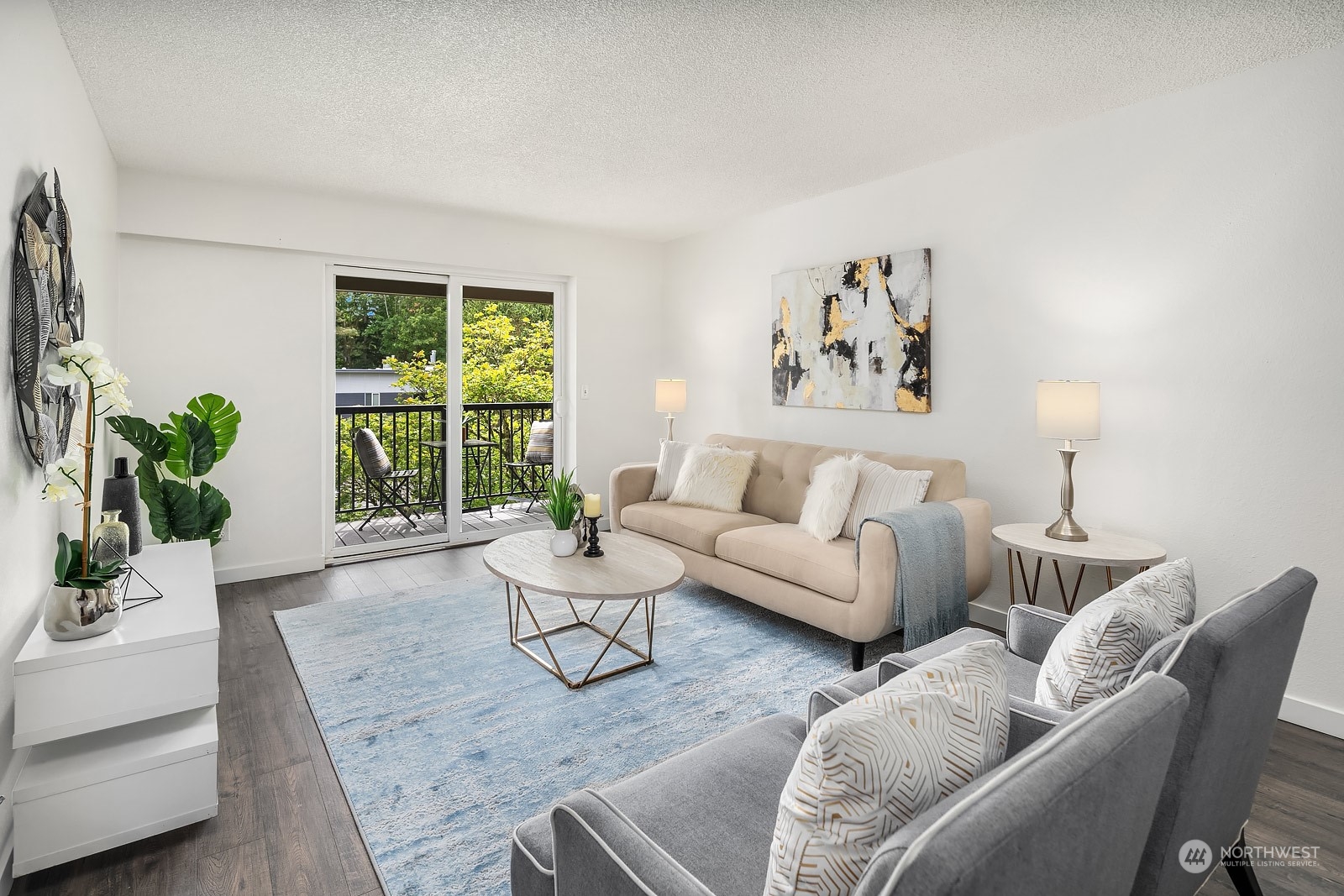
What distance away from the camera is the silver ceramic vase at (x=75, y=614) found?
192cm

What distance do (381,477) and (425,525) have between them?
512 millimetres

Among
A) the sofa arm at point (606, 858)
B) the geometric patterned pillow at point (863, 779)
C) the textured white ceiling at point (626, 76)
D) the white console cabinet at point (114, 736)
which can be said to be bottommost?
the white console cabinet at point (114, 736)

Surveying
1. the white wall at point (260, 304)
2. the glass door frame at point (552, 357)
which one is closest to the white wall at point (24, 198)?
the white wall at point (260, 304)

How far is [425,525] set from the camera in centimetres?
553

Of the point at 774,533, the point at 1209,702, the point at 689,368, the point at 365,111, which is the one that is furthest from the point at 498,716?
the point at 689,368

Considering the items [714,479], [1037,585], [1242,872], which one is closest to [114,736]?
[1242,872]

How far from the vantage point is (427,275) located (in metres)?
5.21

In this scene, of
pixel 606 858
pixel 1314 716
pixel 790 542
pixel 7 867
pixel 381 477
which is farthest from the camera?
pixel 381 477

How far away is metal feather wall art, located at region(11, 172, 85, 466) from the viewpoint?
201 centimetres

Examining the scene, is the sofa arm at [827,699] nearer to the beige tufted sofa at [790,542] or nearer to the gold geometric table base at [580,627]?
the gold geometric table base at [580,627]

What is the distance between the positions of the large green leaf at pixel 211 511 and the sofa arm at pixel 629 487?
7.37 ft

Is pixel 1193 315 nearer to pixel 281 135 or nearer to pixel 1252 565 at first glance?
pixel 1252 565

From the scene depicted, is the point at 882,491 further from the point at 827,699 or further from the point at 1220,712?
the point at 1220,712

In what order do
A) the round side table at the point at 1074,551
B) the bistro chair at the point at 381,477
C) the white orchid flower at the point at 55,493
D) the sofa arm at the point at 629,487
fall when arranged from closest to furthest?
the white orchid flower at the point at 55,493, the round side table at the point at 1074,551, the sofa arm at the point at 629,487, the bistro chair at the point at 381,477
